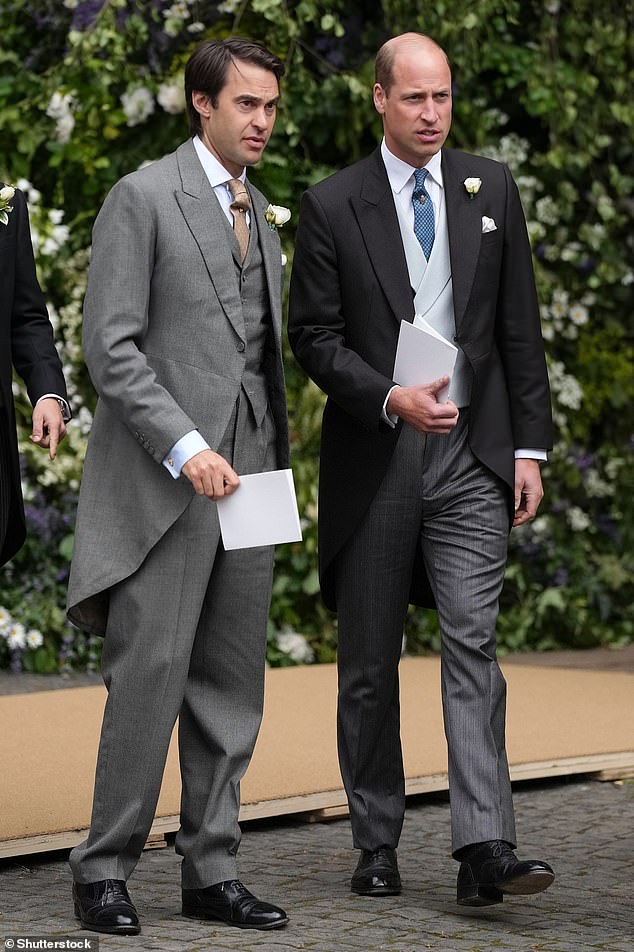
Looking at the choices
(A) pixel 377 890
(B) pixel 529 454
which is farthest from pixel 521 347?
(A) pixel 377 890

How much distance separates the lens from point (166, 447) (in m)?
3.47

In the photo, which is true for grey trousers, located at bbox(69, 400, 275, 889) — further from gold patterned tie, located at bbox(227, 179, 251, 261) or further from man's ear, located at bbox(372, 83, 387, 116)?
man's ear, located at bbox(372, 83, 387, 116)

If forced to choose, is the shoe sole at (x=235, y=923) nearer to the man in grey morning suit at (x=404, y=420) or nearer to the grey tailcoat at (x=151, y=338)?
the man in grey morning suit at (x=404, y=420)

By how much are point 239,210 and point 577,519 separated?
15.6ft

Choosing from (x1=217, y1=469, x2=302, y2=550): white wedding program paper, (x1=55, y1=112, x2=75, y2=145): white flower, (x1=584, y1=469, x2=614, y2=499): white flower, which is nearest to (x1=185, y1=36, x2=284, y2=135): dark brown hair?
(x1=217, y1=469, x2=302, y2=550): white wedding program paper

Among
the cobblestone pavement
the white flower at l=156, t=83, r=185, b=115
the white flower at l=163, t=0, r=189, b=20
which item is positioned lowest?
the cobblestone pavement

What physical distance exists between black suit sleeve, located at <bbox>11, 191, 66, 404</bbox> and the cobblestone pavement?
119cm

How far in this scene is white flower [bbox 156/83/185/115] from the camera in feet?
23.9

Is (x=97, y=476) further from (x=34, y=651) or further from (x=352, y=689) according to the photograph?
(x=34, y=651)

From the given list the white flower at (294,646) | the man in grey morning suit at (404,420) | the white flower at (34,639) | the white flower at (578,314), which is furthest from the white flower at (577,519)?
the man in grey morning suit at (404,420)

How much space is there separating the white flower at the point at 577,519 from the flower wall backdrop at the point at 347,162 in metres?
0.02

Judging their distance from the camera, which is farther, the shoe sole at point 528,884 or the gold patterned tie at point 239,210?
the gold patterned tie at point 239,210

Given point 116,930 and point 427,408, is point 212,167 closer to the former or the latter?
point 427,408

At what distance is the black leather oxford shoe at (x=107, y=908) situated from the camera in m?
3.51
